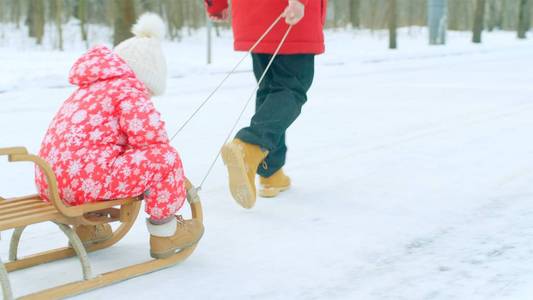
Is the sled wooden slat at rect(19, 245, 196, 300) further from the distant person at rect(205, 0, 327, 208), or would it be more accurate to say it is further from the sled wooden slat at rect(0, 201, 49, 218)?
the distant person at rect(205, 0, 327, 208)

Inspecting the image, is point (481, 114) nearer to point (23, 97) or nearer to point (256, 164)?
point (256, 164)

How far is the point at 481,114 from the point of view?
20.6 ft

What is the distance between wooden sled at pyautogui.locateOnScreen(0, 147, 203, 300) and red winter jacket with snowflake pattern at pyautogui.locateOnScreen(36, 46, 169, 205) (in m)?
0.08

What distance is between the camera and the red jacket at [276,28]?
355cm

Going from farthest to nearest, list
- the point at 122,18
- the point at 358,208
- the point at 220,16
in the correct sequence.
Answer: the point at 122,18 < the point at 220,16 < the point at 358,208

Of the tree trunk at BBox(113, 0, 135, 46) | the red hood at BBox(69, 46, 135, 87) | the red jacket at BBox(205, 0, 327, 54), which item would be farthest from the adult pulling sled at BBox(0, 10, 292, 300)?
the tree trunk at BBox(113, 0, 135, 46)

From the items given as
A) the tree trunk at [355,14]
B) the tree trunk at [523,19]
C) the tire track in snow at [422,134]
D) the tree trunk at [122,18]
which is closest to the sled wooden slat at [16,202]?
the tire track in snow at [422,134]

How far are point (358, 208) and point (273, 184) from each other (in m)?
0.50

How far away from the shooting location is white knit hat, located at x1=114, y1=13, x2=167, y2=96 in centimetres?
256

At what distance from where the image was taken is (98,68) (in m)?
2.45

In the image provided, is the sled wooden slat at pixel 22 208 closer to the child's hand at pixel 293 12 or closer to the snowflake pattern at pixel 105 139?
the snowflake pattern at pixel 105 139

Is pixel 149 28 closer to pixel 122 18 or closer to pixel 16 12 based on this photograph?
pixel 122 18

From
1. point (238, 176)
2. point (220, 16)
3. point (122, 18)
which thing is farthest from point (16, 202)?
point (122, 18)

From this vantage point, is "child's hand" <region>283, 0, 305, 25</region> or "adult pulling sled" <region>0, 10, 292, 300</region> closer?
"adult pulling sled" <region>0, 10, 292, 300</region>
